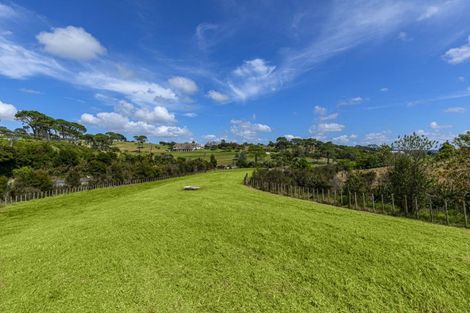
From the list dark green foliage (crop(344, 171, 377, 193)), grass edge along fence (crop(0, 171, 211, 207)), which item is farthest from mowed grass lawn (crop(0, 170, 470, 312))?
grass edge along fence (crop(0, 171, 211, 207))

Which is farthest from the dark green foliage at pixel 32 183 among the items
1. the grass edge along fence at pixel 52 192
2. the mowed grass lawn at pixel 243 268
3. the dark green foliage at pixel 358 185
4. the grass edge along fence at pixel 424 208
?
the dark green foliage at pixel 358 185

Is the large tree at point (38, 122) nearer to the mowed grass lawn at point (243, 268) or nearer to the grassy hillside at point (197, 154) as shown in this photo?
the grassy hillside at point (197, 154)

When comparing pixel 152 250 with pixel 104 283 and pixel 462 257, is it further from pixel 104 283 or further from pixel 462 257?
pixel 462 257

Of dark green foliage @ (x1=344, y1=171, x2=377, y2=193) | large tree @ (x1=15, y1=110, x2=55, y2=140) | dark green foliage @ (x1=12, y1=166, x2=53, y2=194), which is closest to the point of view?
dark green foliage @ (x1=344, y1=171, x2=377, y2=193)

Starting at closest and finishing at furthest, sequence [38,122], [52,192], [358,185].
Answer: [358,185] → [52,192] → [38,122]

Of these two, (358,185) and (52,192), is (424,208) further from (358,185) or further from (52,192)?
(52,192)

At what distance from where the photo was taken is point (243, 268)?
6738 mm

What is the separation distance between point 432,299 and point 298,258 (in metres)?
3.02

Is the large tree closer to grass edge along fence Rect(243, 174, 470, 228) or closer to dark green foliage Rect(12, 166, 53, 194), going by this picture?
dark green foliage Rect(12, 166, 53, 194)

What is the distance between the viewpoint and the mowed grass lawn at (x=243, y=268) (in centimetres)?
529

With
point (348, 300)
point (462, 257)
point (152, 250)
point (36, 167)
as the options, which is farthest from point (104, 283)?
point (36, 167)

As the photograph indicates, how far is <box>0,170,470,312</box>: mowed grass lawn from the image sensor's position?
Result: 5.29 m

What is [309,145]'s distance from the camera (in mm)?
96062

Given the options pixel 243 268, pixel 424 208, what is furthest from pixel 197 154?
pixel 243 268
